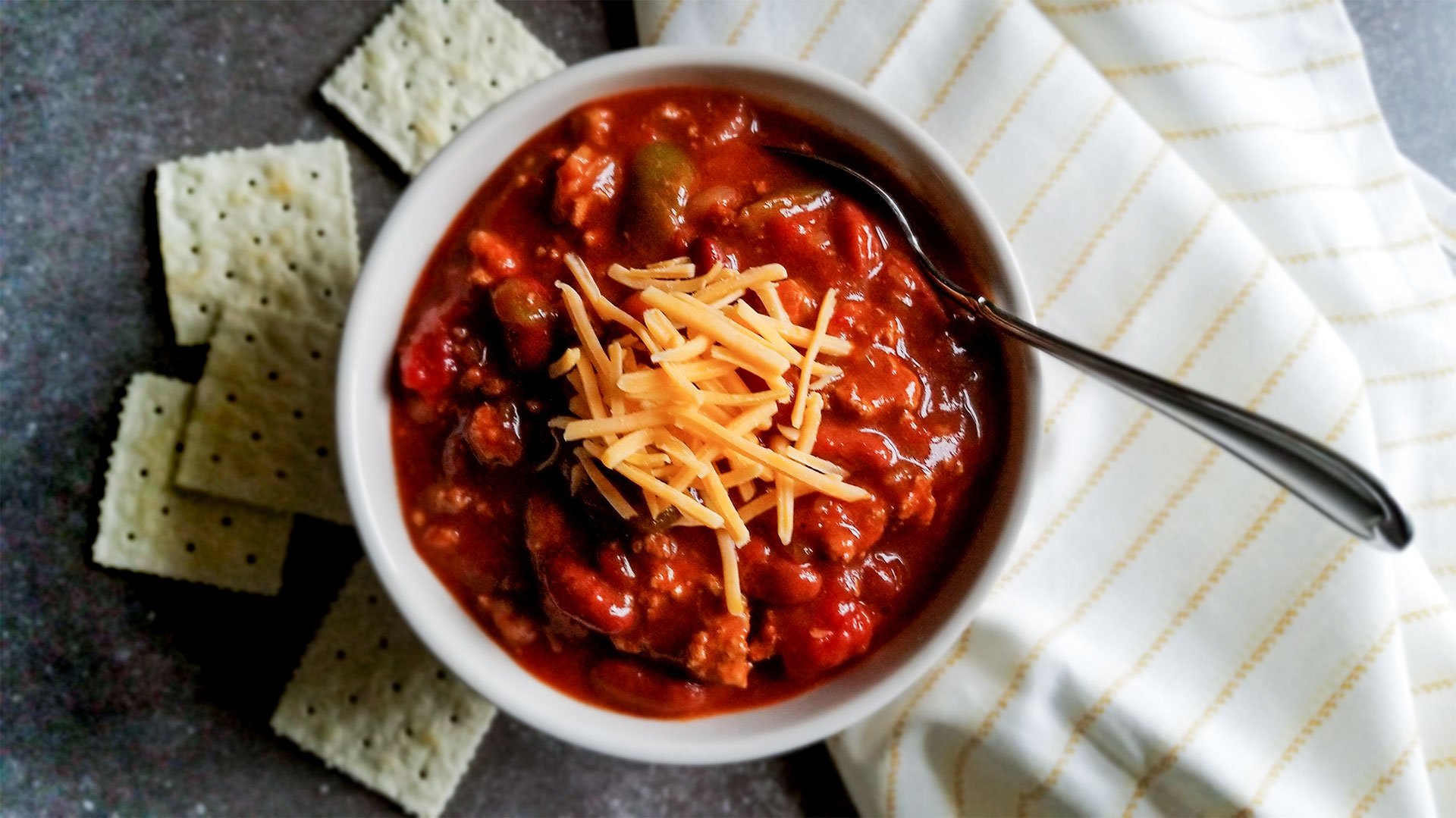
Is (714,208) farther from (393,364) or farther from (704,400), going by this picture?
(393,364)

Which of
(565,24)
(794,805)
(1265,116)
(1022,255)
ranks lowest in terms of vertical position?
(794,805)

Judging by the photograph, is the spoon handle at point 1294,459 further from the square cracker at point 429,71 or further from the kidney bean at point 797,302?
the square cracker at point 429,71

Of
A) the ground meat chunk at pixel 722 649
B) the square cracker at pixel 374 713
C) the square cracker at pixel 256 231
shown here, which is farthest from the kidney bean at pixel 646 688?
the square cracker at pixel 256 231

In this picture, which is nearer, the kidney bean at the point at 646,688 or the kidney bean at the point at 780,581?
the kidney bean at the point at 780,581

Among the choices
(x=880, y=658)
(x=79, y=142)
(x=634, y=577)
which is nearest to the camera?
(x=634, y=577)

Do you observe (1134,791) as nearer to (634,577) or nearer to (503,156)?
(634,577)

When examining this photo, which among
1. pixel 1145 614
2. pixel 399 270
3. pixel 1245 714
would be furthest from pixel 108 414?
pixel 1245 714

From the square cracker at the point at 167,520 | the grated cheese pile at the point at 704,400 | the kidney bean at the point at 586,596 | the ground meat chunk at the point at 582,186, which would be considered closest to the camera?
the grated cheese pile at the point at 704,400
